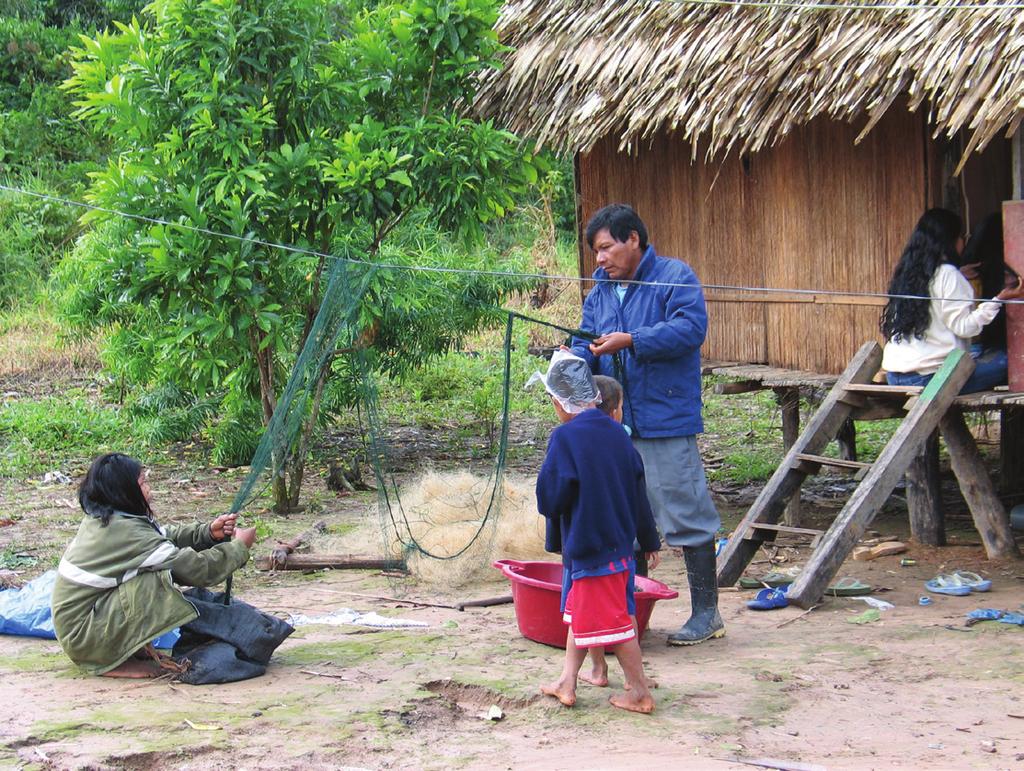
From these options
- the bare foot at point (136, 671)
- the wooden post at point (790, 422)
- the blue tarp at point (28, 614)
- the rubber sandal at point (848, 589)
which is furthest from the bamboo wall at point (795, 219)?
the blue tarp at point (28, 614)

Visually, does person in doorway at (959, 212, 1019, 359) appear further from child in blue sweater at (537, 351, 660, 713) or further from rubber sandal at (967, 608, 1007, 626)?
child in blue sweater at (537, 351, 660, 713)

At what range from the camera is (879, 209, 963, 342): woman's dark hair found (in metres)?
6.11

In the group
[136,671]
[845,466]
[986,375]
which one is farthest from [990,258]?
[136,671]

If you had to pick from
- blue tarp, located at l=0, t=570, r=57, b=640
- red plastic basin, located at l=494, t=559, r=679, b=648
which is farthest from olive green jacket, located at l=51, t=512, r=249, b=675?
red plastic basin, located at l=494, t=559, r=679, b=648

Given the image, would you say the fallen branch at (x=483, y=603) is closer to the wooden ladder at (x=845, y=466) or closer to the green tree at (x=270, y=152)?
the wooden ladder at (x=845, y=466)

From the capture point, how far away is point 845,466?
602 centimetres

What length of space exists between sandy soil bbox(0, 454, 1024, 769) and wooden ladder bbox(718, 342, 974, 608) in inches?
10.0

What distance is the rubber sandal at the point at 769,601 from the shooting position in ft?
18.5

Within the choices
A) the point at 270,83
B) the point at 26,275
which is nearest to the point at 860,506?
the point at 270,83

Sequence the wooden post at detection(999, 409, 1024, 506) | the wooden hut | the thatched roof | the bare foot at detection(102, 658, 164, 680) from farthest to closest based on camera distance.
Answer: the wooden post at detection(999, 409, 1024, 506), the wooden hut, the thatched roof, the bare foot at detection(102, 658, 164, 680)

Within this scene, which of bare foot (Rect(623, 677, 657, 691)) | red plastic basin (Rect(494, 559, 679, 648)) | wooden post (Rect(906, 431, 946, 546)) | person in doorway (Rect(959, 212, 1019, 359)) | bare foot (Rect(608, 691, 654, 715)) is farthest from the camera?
wooden post (Rect(906, 431, 946, 546))

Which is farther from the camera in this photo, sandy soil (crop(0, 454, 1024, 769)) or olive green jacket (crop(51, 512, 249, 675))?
olive green jacket (crop(51, 512, 249, 675))

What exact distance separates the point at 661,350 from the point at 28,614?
306 cm

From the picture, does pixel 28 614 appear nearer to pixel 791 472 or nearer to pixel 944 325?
pixel 791 472
